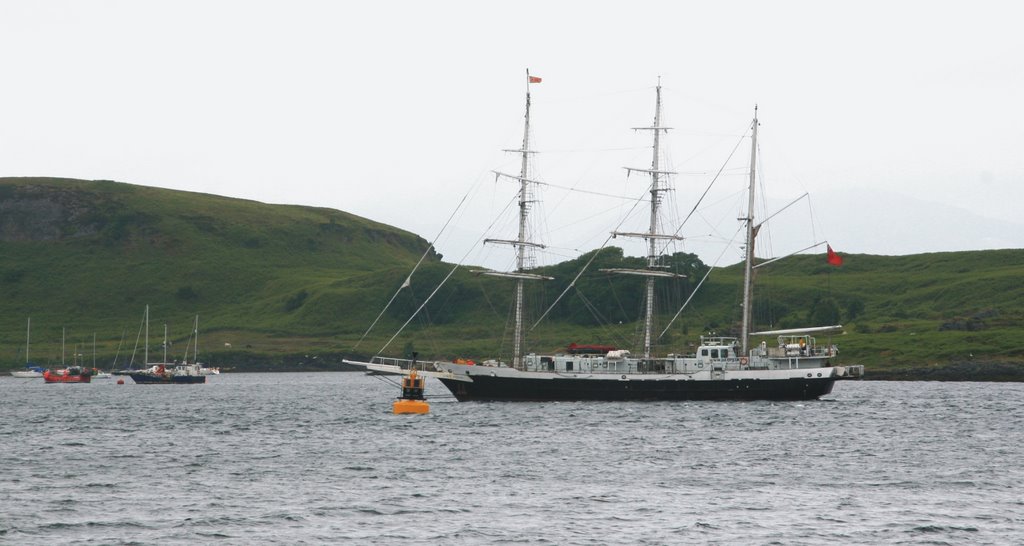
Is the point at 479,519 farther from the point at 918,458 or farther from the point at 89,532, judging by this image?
the point at 918,458

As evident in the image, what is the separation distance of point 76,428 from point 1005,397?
9339 cm

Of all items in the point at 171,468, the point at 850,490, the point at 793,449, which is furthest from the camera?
the point at 793,449

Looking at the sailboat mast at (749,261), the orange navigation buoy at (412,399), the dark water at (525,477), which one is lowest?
the dark water at (525,477)

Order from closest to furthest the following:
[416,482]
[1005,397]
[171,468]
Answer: [416,482] < [171,468] < [1005,397]

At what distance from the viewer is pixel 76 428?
9338 centimetres

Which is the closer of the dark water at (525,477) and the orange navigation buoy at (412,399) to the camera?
the dark water at (525,477)

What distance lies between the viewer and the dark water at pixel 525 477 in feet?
144

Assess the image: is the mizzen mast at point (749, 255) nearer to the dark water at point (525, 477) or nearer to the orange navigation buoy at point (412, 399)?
the dark water at point (525, 477)

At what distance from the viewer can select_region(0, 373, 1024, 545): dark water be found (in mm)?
43812

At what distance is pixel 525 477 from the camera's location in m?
58.7

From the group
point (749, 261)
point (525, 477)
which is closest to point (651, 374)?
point (749, 261)

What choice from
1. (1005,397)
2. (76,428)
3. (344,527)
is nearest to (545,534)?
(344,527)

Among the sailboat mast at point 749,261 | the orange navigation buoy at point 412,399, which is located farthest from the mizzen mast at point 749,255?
the orange navigation buoy at point 412,399

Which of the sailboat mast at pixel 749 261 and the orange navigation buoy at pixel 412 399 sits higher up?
the sailboat mast at pixel 749 261
